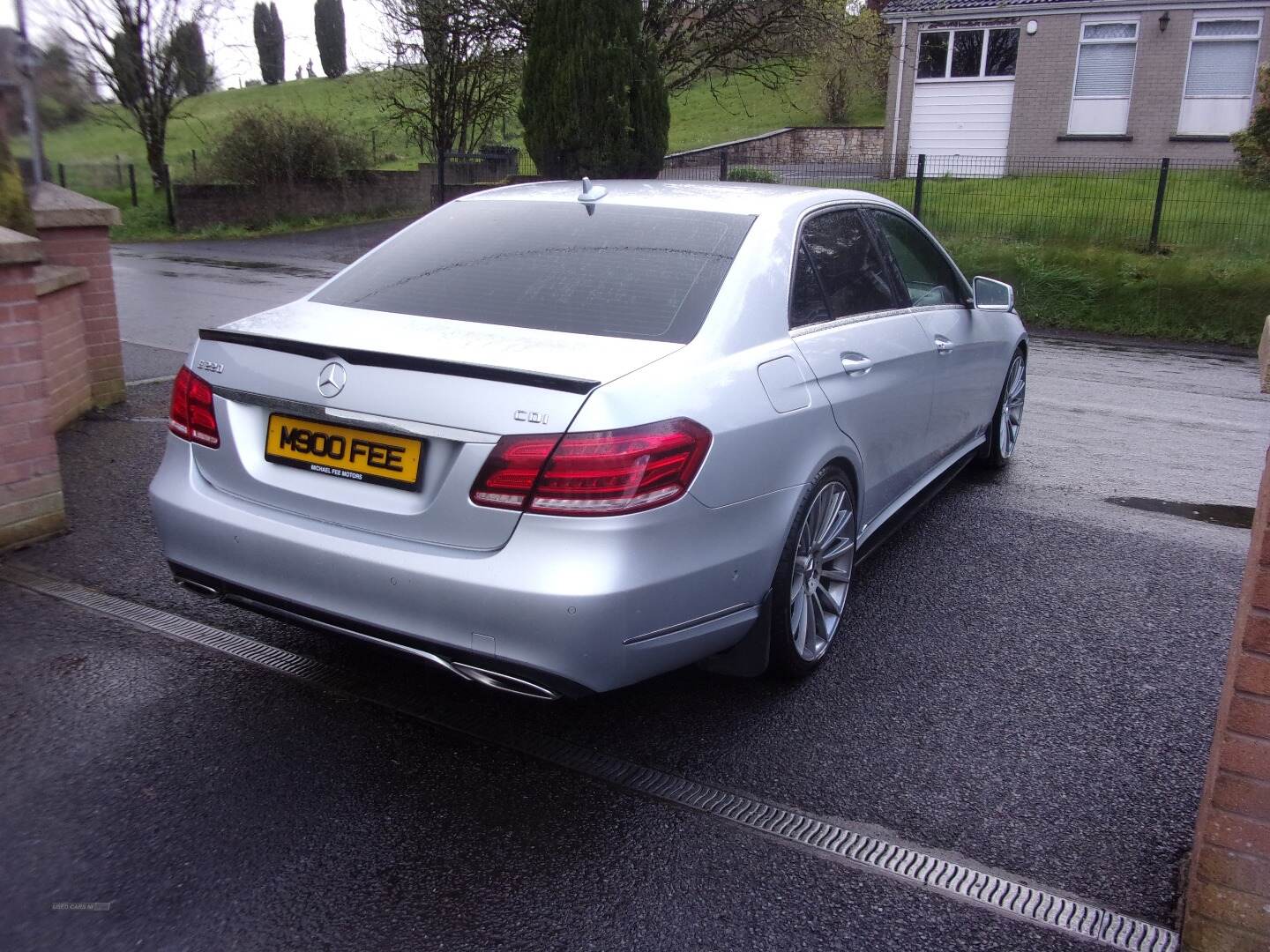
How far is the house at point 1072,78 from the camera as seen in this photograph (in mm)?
24172

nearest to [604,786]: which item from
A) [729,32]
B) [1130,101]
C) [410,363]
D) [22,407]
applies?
[410,363]

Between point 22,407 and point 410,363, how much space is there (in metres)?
2.47

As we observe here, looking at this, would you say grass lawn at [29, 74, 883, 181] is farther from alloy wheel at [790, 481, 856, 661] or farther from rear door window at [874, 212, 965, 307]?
alloy wheel at [790, 481, 856, 661]

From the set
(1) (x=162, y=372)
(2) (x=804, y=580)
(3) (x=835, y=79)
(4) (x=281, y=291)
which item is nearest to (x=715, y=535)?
(2) (x=804, y=580)

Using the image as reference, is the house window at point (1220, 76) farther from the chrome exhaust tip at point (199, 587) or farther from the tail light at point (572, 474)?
the chrome exhaust tip at point (199, 587)

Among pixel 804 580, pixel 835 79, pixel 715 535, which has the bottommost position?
pixel 804 580

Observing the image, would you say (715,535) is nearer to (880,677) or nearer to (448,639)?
(448,639)

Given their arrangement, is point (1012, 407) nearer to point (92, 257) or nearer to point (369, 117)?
point (92, 257)

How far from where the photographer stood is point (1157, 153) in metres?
24.7

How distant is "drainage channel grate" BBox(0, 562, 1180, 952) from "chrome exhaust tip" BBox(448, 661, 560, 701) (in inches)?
17.2

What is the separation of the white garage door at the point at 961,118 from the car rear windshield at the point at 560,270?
79.8 feet

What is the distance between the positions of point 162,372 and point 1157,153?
915 inches

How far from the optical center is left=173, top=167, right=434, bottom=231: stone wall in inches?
974

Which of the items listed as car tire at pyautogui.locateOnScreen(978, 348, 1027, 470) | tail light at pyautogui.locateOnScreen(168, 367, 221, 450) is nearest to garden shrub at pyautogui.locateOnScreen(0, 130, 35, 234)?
tail light at pyautogui.locateOnScreen(168, 367, 221, 450)
